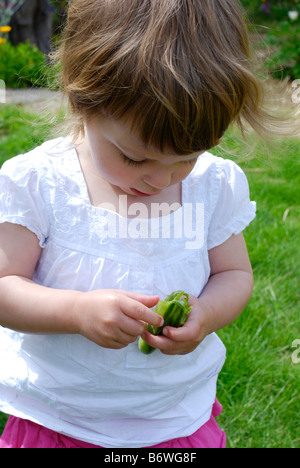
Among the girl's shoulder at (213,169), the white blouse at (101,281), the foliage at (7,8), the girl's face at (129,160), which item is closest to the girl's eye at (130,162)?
the girl's face at (129,160)

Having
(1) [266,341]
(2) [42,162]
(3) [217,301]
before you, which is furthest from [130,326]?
(1) [266,341]

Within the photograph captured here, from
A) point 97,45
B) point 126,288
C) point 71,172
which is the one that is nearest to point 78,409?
point 126,288

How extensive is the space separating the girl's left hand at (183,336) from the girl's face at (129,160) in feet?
0.93

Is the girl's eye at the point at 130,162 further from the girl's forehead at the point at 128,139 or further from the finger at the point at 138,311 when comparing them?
the finger at the point at 138,311

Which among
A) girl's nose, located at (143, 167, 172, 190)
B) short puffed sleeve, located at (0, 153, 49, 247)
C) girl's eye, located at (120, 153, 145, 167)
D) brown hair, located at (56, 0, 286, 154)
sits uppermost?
brown hair, located at (56, 0, 286, 154)

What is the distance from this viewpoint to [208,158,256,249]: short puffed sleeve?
4.79 feet

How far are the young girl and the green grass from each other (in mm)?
304

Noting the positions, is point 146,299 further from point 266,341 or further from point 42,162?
point 266,341

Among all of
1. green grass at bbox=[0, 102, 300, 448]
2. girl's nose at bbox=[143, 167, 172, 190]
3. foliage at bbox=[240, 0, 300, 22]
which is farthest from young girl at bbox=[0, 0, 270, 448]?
foliage at bbox=[240, 0, 300, 22]

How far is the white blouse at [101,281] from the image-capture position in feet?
4.29

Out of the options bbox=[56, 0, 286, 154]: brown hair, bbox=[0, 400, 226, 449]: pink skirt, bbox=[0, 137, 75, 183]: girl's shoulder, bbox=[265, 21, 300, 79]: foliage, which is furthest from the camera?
bbox=[265, 21, 300, 79]: foliage

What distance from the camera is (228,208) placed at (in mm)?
1468

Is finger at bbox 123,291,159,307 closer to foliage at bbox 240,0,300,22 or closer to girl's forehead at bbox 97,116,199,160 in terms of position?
girl's forehead at bbox 97,116,199,160

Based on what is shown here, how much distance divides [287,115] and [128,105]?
0.69m
